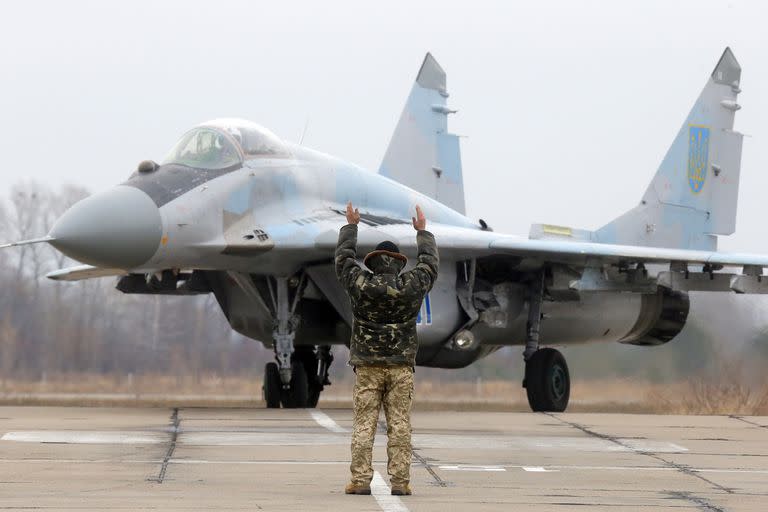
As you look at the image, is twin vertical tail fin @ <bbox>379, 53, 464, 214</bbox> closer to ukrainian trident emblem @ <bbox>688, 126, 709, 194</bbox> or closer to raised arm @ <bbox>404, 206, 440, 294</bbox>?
ukrainian trident emblem @ <bbox>688, 126, 709, 194</bbox>

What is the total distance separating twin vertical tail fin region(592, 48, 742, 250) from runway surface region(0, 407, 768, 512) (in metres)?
6.99

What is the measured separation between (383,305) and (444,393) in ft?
48.6

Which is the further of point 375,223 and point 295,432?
point 375,223

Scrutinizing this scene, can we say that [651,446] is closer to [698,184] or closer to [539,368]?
[539,368]

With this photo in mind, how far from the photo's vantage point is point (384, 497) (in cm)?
767

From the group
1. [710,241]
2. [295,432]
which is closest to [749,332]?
[710,241]

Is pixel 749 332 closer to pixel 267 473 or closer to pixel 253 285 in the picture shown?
pixel 253 285

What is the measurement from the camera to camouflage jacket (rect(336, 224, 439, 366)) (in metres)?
8.04

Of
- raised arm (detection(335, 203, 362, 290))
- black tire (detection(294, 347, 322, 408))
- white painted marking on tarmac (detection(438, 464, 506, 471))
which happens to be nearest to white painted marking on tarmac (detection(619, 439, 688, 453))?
white painted marking on tarmac (detection(438, 464, 506, 471))

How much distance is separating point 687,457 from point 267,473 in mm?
3120

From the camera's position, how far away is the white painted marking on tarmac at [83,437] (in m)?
10.7

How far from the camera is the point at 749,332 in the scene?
20203 mm

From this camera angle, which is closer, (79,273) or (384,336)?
(384,336)

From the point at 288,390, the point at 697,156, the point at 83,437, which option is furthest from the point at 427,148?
the point at 83,437
